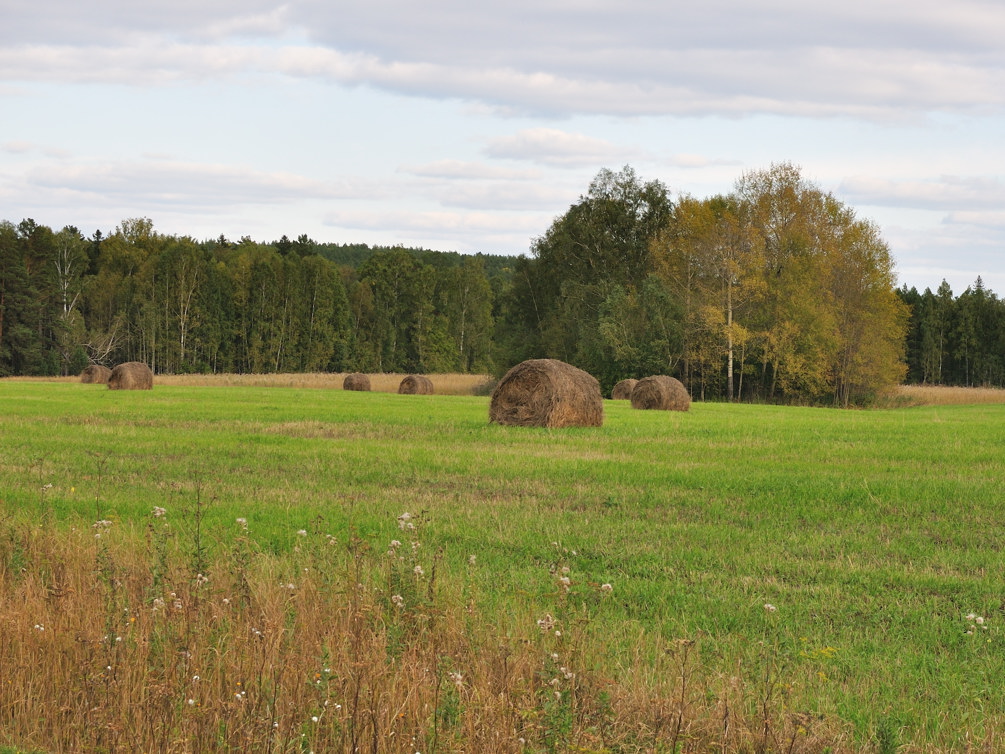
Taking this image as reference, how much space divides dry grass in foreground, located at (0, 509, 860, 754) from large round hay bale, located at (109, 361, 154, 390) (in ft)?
126

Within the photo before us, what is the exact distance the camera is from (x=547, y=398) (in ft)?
72.5

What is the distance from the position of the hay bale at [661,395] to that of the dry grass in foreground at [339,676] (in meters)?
26.4

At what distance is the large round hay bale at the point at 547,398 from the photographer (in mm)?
22109

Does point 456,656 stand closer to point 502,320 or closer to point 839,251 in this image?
point 839,251

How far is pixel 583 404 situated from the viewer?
22.5 metres

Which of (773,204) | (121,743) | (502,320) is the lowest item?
(121,743)

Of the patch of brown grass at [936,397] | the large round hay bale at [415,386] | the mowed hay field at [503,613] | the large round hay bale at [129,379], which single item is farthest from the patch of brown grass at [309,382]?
the mowed hay field at [503,613]

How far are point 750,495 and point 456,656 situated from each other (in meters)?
6.99

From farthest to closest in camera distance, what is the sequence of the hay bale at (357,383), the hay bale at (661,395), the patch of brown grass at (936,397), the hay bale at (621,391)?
the patch of brown grass at (936,397) → the hay bale at (357,383) → the hay bale at (621,391) → the hay bale at (661,395)

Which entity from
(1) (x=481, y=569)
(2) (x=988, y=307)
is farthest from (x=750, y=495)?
(2) (x=988, y=307)

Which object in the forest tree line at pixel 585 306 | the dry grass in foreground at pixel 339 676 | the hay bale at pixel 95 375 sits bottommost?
the dry grass in foreground at pixel 339 676

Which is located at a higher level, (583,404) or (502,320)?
(502,320)

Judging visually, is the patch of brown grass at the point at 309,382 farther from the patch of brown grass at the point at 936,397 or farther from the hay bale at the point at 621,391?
the patch of brown grass at the point at 936,397

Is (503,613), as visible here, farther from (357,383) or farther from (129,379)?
(357,383)
